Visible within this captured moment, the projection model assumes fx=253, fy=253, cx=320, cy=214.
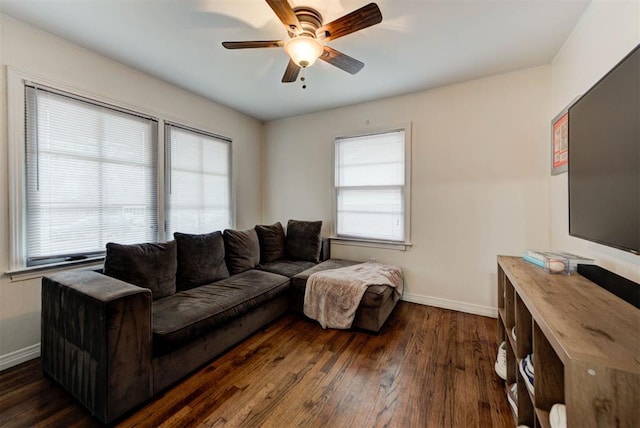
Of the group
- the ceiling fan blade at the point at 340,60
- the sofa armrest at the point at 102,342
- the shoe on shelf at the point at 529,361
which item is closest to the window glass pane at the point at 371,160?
the ceiling fan blade at the point at 340,60

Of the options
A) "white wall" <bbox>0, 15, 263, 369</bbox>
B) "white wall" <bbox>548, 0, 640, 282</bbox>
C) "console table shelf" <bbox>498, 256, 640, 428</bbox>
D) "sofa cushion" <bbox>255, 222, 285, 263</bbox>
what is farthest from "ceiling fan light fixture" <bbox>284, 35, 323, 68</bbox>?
"sofa cushion" <bbox>255, 222, 285, 263</bbox>

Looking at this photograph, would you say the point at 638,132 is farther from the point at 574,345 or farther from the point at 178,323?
the point at 178,323

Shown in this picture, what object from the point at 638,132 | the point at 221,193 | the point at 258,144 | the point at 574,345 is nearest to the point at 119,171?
the point at 221,193

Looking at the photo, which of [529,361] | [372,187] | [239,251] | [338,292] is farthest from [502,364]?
[239,251]

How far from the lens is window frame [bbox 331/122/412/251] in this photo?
10.3ft

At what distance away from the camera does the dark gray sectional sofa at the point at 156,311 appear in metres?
1.41

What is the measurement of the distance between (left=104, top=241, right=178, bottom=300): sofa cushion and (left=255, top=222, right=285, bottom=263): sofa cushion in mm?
1221

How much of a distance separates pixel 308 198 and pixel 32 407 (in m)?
3.20

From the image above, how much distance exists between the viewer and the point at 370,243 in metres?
3.45

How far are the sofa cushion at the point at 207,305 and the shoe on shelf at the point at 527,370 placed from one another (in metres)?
1.88

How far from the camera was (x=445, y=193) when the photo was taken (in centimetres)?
297

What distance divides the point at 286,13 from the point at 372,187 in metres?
2.29

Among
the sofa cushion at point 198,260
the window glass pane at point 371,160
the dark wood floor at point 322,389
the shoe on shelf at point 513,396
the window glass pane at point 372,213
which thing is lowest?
the dark wood floor at point 322,389

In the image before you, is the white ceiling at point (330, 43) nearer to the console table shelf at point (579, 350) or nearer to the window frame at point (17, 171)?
the window frame at point (17, 171)
